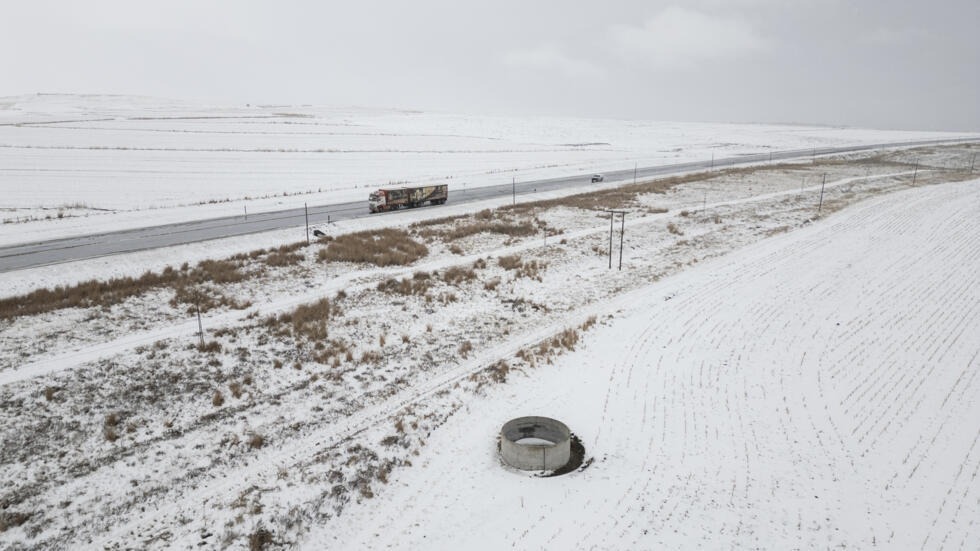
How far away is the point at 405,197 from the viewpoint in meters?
42.3

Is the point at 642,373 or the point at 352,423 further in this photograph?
the point at 642,373

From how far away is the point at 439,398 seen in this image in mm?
15133

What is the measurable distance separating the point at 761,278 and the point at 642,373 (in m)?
12.5

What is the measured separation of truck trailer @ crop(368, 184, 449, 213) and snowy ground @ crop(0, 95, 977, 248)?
23.8 feet

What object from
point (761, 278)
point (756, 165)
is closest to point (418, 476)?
point (761, 278)

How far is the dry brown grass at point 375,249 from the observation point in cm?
2803

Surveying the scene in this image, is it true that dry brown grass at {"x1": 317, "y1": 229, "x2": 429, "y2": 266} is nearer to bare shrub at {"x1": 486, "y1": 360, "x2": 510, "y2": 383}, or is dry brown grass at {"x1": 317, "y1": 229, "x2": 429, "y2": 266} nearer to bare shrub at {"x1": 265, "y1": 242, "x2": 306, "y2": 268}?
bare shrub at {"x1": 265, "y1": 242, "x2": 306, "y2": 268}

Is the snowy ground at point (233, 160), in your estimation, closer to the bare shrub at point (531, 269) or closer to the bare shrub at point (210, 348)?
the bare shrub at point (210, 348)

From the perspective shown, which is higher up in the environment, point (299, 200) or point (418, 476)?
point (299, 200)

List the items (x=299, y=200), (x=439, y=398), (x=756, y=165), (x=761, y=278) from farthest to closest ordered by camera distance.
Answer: (x=756, y=165) < (x=299, y=200) < (x=761, y=278) < (x=439, y=398)

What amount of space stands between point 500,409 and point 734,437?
5827 mm

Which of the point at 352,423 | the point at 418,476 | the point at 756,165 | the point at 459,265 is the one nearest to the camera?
the point at 418,476

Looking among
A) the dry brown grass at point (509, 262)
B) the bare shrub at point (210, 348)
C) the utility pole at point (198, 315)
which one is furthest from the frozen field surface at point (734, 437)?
the utility pole at point (198, 315)

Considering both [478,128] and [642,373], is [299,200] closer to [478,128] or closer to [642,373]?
[642,373]
